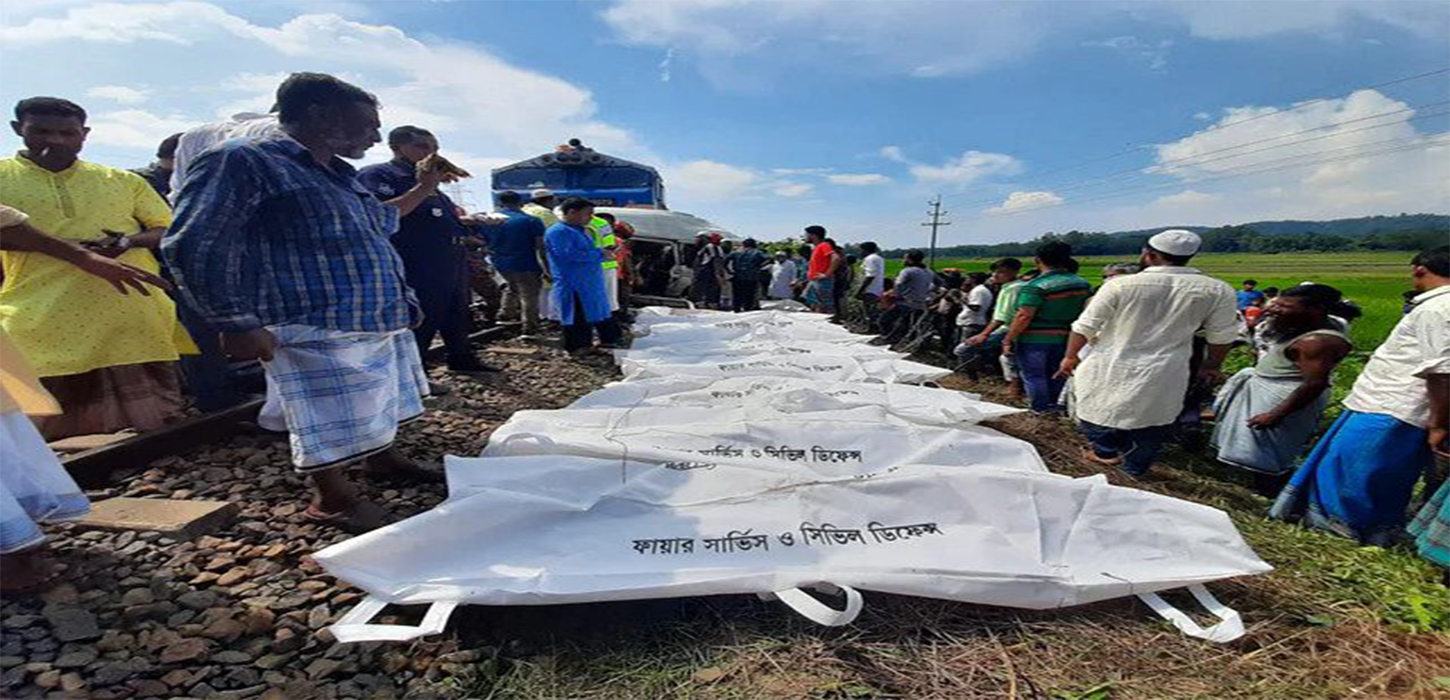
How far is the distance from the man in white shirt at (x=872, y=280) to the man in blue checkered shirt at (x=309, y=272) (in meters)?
8.53

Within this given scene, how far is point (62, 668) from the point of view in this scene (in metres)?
1.45

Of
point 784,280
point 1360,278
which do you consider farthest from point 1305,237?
point 784,280

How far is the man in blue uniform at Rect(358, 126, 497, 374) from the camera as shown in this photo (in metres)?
3.69

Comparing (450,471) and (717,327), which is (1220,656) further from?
(717,327)

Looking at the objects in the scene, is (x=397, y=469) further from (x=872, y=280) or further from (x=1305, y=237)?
(x=1305, y=237)

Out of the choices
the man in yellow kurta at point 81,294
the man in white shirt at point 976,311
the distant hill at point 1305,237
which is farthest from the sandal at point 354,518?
the distant hill at point 1305,237

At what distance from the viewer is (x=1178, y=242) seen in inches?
131

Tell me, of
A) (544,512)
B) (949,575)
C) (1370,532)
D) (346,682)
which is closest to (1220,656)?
(949,575)

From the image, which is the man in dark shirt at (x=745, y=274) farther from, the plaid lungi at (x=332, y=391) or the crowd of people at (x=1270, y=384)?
the plaid lungi at (x=332, y=391)

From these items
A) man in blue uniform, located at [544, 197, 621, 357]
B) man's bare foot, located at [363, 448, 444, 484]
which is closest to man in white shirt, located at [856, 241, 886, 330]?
man in blue uniform, located at [544, 197, 621, 357]

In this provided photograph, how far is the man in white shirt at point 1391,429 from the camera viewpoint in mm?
2480

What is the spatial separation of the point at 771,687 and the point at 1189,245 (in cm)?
332

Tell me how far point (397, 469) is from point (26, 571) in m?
1.11

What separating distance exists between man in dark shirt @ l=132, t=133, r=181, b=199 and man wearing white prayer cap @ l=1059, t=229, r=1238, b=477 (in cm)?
551
